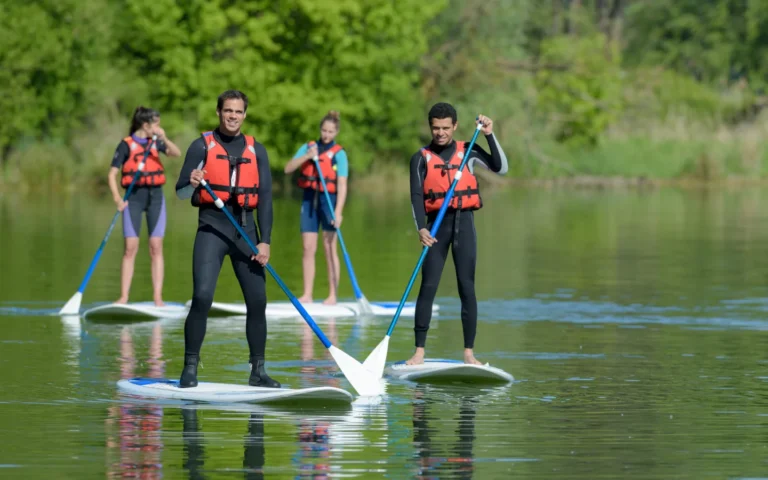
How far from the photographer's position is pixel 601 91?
5319 centimetres

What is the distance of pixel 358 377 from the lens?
10336 millimetres

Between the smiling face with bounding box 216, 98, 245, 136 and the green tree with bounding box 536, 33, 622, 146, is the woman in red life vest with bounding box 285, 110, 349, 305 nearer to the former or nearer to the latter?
the smiling face with bounding box 216, 98, 245, 136

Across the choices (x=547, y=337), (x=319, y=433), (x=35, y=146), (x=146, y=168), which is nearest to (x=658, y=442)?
(x=319, y=433)

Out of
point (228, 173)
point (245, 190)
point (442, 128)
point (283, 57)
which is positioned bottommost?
point (245, 190)

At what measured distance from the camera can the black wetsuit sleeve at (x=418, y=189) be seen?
1108cm

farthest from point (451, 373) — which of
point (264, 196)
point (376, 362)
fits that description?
point (264, 196)

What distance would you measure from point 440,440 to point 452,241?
2.77 metres

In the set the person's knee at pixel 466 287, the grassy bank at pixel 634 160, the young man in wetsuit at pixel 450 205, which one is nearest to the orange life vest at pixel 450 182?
the young man in wetsuit at pixel 450 205

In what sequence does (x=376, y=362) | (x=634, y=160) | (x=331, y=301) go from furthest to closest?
(x=634, y=160) < (x=331, y=301) < (x=376, y=362)

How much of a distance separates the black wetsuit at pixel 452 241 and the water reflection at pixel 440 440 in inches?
36.5

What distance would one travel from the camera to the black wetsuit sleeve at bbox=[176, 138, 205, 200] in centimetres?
994

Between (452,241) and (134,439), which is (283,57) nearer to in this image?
(452,241)

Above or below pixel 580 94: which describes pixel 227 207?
below

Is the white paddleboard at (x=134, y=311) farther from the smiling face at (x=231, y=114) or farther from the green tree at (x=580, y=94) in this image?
the green tree at (x=580, y=94)
